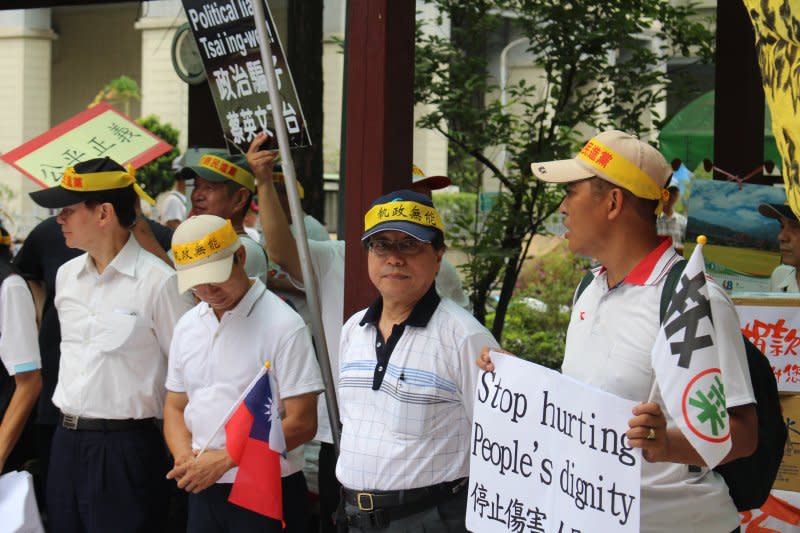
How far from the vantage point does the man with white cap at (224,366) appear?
14.0 feet

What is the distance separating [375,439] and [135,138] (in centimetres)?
303

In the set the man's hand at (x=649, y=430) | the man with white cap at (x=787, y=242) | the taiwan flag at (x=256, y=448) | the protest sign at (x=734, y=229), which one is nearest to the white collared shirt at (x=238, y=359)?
the taiwan flag at (x=256, y=448)

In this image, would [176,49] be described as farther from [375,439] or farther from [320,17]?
[375,439]

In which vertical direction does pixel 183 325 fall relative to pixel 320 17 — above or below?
below

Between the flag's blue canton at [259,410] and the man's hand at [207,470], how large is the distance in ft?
0.54

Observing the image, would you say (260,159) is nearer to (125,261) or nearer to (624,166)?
(125,261)

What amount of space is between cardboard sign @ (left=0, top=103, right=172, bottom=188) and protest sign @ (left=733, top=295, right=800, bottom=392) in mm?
3122

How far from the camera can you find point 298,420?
14.2ft

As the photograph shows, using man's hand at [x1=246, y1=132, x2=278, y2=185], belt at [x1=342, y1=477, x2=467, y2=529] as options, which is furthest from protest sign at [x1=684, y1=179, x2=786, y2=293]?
belt at [x1=342, y1=477, x2=467, y2=529]

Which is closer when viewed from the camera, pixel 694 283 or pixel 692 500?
pixel 694 283

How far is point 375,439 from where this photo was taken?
368 cm

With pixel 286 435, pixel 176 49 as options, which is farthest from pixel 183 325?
pixel 176 49

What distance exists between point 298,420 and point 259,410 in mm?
229

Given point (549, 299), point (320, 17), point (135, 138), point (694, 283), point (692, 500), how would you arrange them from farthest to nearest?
point (549, 299) → point (320, 17) → point (135, 138) → point (692, 500) → point (694, 283)
